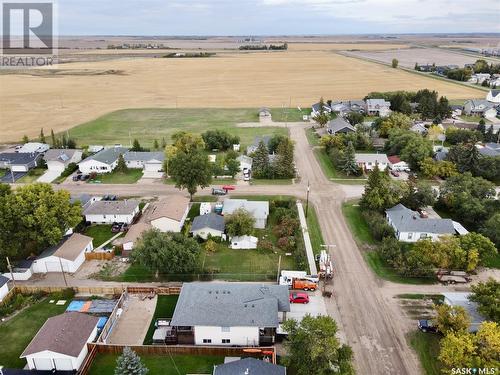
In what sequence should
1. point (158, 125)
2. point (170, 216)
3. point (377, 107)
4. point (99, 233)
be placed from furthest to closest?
point (377, 107), point (158, 125), point (99, 233), point (170, 216)

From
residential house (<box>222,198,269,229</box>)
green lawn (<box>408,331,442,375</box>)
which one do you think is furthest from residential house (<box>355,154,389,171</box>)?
green lawn (<box>408,331,442,375</box>)

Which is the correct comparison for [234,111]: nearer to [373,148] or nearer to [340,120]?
[340,120]

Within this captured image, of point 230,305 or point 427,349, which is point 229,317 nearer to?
point 230,305

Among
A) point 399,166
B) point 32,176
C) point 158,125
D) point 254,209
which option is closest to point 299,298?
point 254,209

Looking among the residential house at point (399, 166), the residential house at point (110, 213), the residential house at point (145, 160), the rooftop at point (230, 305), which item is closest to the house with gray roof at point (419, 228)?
the rooftop at point (230, 305)

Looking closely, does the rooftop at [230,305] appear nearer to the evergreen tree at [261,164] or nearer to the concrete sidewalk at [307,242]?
the concrete sidewalk at [307,242]

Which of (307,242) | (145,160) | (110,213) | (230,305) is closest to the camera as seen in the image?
(230,305)

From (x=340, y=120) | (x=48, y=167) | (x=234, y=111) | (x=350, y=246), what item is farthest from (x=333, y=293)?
(x=234, y=111)
